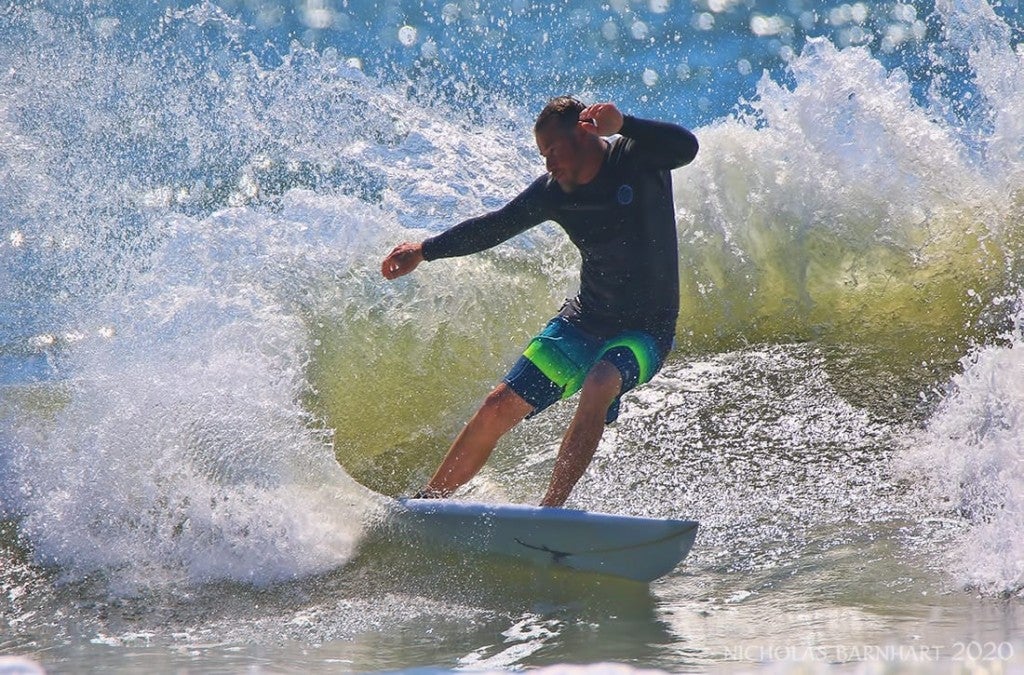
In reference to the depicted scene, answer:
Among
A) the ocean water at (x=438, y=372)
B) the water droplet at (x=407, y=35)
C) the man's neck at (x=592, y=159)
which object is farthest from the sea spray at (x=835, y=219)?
the water droplet at (x=407, y=35)

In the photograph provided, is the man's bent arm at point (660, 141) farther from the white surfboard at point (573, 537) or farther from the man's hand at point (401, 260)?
the white surfboard at point (573, 537)

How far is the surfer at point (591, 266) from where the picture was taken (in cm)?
424

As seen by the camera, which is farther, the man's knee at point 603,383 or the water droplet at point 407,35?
the water droplet at point 407,35

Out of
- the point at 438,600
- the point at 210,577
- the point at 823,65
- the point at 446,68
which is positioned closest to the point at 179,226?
the point at 210,577

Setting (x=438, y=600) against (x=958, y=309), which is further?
(x=958, y=309)

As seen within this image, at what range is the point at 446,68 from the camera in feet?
47.4

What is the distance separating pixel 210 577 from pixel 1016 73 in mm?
5719

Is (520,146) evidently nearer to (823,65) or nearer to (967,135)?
(823,65)

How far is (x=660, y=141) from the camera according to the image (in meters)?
4.29

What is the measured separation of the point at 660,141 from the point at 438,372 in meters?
2.66

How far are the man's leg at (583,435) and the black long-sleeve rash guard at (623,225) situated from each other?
0.94ft

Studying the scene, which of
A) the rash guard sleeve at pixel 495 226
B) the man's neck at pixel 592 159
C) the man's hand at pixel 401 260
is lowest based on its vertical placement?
the man's hand at pixel 401 260

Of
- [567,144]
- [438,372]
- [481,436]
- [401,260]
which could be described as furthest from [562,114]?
[438,372]

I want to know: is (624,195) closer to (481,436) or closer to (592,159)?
(592,159)
